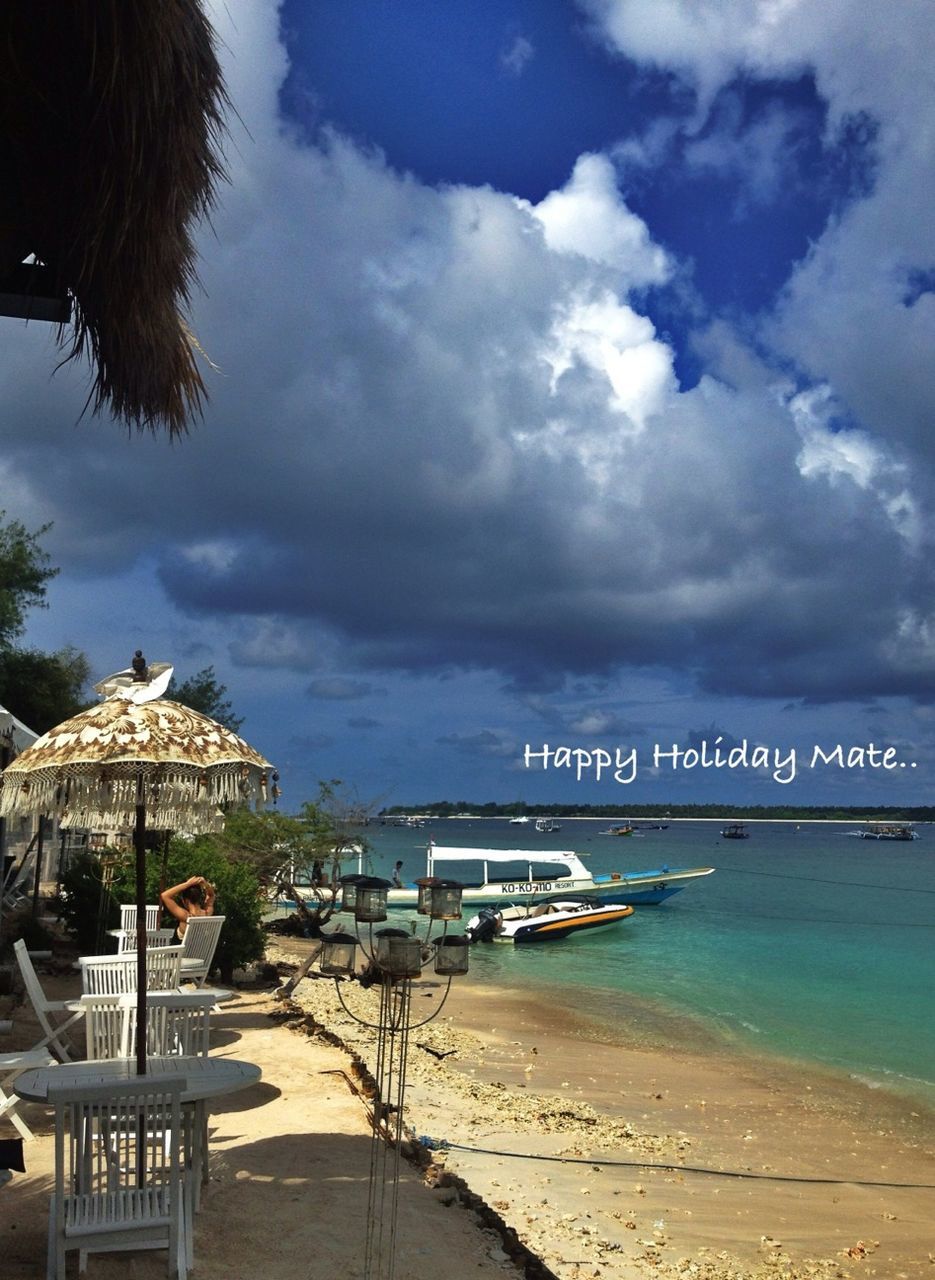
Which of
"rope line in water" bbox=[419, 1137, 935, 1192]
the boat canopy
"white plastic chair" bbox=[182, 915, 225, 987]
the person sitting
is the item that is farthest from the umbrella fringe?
the boat canopy

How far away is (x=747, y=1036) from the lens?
54.9ft

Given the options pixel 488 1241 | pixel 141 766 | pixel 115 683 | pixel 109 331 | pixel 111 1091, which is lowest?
pixel 488 1241

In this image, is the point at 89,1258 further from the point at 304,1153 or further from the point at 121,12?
the point at 121,12

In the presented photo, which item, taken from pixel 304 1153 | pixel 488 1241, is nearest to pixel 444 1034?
pixel 304 1153

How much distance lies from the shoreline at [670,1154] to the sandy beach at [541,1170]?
25 mm

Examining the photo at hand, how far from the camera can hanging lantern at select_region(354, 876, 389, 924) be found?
5273 mm

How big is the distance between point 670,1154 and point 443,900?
506cm

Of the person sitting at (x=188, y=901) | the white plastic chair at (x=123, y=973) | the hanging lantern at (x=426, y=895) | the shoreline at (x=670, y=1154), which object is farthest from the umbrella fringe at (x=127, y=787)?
the person sitting at (x=188, y=901)

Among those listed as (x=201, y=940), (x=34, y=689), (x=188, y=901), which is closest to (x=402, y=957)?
(x=201, y=940)

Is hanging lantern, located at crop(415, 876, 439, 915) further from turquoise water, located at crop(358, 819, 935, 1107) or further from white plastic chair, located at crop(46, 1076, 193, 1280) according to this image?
turquoise water, located at crop(358, 819, 935, 1107)

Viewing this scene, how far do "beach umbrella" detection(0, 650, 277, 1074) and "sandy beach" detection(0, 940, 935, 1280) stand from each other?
1.12 metres

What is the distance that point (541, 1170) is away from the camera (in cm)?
751

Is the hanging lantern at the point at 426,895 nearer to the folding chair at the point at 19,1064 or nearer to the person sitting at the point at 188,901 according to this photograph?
the folding chair at the point at 19,1064

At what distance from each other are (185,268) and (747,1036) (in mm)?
→ 15771
